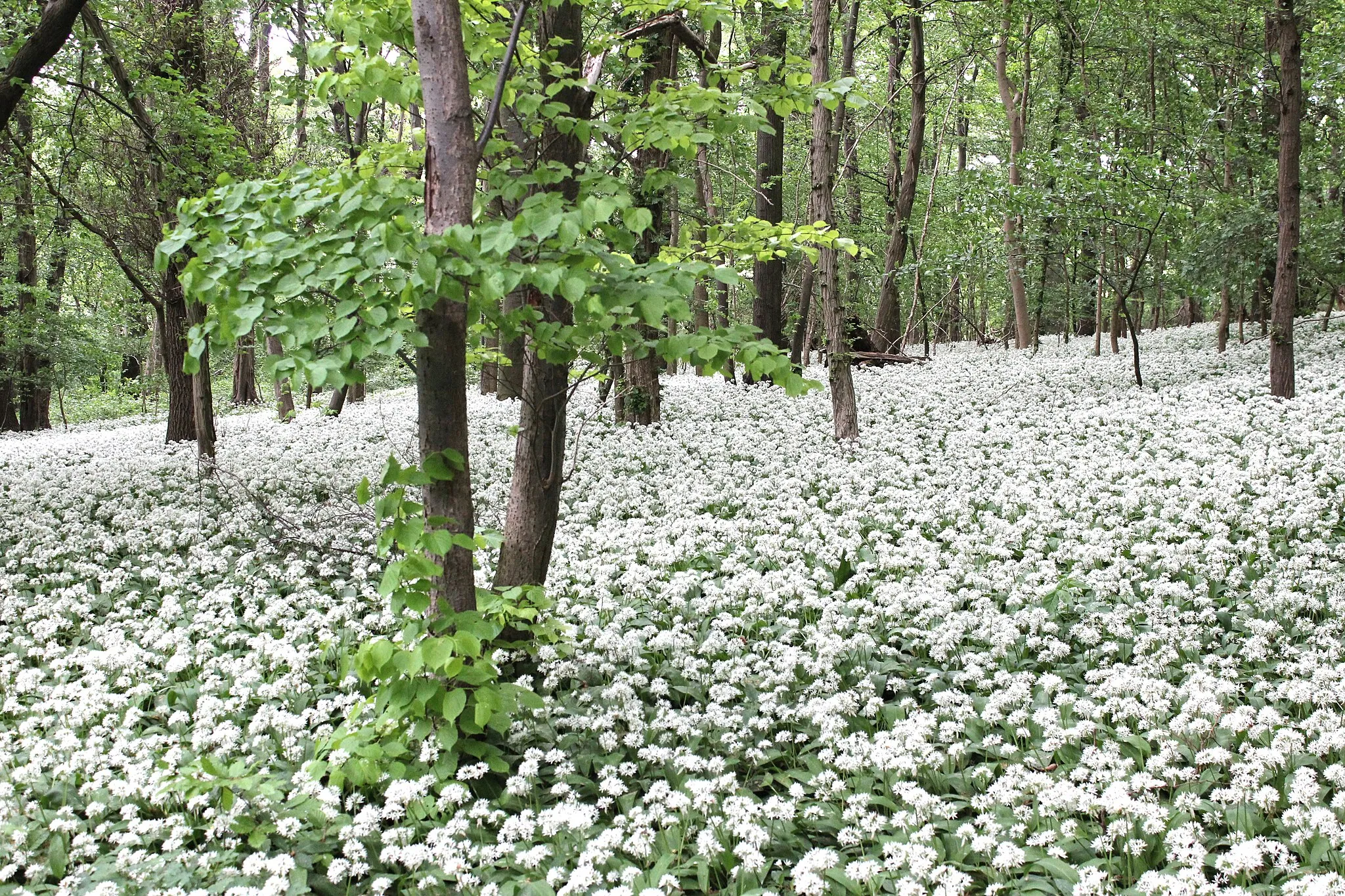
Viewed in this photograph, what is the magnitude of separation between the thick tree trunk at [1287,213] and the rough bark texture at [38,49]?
543 inches

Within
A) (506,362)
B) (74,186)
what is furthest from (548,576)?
(74,186)

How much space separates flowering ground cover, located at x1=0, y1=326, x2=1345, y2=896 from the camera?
3439 mm

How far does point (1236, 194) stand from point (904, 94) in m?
10.5

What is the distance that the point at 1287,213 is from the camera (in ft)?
36.4

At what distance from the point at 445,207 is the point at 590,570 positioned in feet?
12.0

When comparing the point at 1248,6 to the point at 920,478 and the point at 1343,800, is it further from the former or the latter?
the point at 1343,800

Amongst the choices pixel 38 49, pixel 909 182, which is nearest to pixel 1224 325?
pixel 909 182

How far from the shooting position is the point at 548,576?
22.0ft

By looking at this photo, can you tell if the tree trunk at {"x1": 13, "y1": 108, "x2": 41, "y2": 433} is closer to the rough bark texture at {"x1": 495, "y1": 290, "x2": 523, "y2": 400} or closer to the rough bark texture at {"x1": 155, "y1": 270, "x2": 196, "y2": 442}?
the rough bark texture at {"x1": 155, "y1": 270, "x2": 196, "y2": 442}

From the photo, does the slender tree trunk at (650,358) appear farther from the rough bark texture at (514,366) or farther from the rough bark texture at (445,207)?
the rough bark texture at (445,207)

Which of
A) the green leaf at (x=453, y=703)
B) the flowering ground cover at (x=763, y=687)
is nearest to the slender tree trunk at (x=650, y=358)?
the flowering ground cover at (x=763, y=687)

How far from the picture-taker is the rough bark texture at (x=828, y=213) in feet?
35.0

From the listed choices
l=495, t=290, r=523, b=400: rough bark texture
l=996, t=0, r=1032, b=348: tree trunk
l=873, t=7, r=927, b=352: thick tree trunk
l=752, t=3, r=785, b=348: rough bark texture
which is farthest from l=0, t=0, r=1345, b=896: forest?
l=873, t=7, r=927, b=352: thick tree trunk

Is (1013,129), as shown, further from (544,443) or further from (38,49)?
(38,49)
